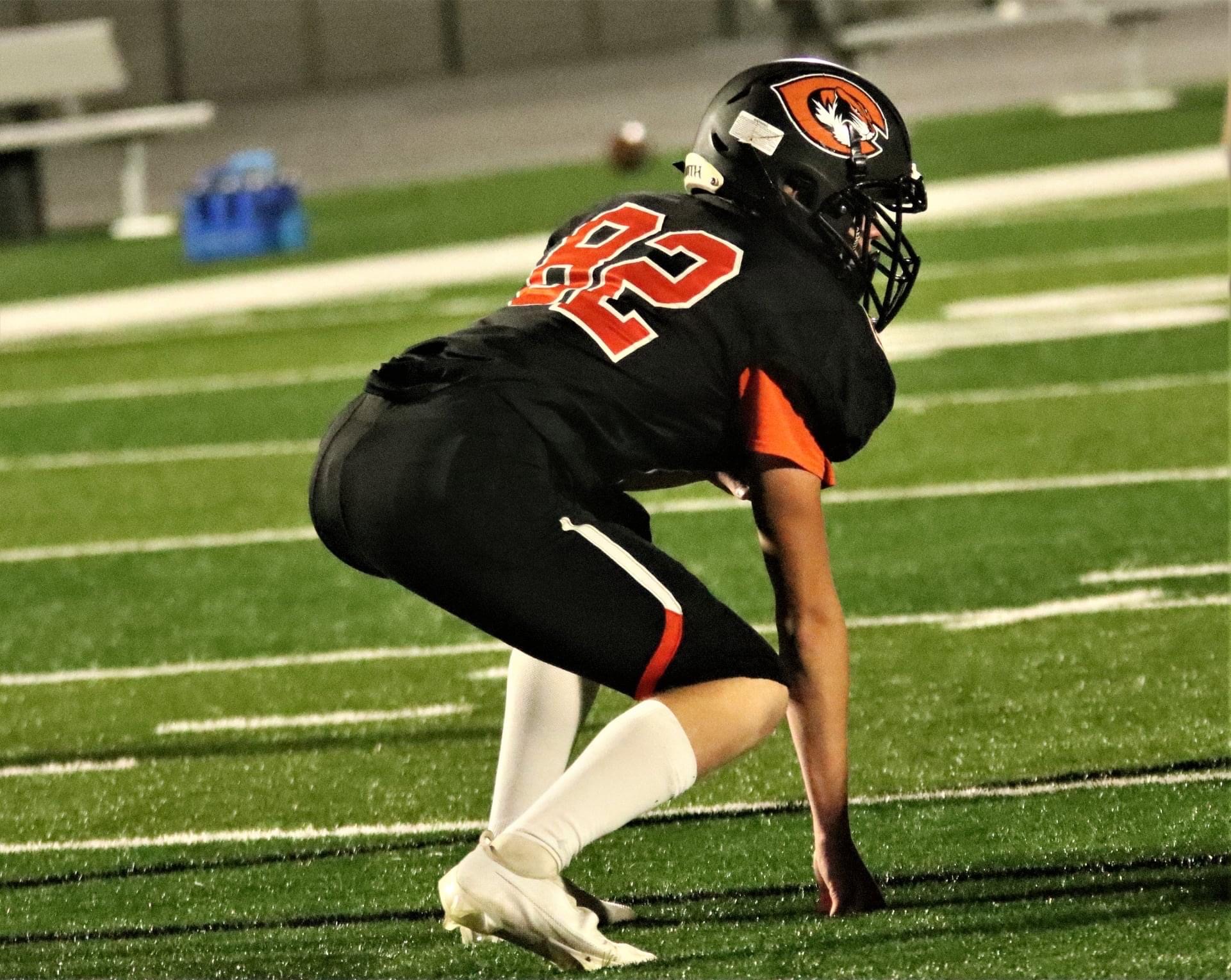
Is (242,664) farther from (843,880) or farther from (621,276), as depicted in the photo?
(621,276)

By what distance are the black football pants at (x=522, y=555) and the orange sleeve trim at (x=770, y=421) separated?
0.21 meters

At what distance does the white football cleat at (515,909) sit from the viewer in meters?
3.17

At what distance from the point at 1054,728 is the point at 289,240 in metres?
11.8

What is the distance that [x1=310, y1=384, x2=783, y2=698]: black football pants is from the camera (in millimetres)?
3227

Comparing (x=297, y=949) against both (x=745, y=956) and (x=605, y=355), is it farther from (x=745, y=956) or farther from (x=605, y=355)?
(x=605, y=355)

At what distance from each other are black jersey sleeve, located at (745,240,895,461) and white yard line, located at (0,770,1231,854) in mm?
1189

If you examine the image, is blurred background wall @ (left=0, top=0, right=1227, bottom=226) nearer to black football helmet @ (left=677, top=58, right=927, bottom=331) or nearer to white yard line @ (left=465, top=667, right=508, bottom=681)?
white yard line @ (left=465, top=667, right=508, bottom=681)

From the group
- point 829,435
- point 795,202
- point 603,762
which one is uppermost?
point 795,202

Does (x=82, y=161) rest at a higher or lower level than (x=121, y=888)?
lower

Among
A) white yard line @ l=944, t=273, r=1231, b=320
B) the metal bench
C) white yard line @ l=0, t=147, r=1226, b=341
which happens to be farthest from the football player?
the metal bench

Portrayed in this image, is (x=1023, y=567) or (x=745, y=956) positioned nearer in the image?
(x=745, y=956)

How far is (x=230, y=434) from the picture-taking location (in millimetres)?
9359

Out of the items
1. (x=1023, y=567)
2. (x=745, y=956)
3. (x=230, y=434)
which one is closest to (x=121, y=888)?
(x=745, y=956)

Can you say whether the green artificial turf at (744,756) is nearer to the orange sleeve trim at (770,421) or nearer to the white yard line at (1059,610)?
the white yard line at (1059,610)
